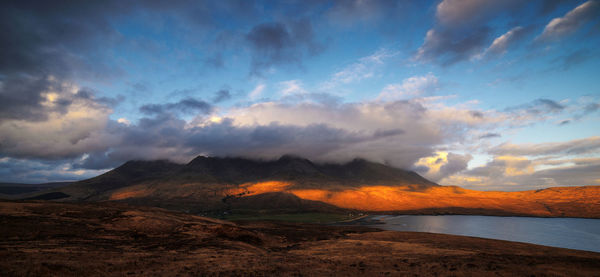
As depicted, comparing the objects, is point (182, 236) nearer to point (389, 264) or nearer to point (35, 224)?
point (35, 224)

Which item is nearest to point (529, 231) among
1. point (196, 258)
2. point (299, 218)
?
point (299, 218)

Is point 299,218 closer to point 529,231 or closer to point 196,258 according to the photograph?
point 529,231

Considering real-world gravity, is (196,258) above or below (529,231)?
above

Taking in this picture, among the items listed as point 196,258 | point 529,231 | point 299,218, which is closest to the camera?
point 196,258

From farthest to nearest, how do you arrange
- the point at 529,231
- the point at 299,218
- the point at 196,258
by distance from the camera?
the point at 299,218, the point at 529,231, the point at 196,258

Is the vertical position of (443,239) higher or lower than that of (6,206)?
lower

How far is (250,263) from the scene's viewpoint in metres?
31.5

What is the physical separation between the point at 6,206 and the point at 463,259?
270 feet

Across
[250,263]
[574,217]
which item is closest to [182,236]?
[250,263]

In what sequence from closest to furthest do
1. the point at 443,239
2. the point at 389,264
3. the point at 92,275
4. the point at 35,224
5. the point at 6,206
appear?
the point at 92,275 → the point at 389,264 → the point at 35,224 → the point at 6,206 → the point at 443,239

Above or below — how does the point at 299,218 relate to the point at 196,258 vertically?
below

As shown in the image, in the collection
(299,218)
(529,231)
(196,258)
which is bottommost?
(299,218)

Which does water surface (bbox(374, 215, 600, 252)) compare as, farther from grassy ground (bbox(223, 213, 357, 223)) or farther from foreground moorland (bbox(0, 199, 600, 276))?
foreground moorland (bbox(0, 199, 600, 276))

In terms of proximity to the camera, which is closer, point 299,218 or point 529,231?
point 529,231
